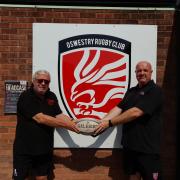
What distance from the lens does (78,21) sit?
5344mm

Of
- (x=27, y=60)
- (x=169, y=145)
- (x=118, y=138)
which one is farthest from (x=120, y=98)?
(x=27, y=60)

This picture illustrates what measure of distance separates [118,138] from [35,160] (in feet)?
3.82

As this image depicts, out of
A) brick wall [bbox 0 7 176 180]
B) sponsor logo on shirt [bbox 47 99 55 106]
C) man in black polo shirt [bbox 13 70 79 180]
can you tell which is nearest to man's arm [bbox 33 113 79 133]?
man in black polo shirt [bbox 13 70 79 180]

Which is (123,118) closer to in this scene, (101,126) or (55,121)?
(101,126)

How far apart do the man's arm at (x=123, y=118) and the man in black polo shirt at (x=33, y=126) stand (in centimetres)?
32

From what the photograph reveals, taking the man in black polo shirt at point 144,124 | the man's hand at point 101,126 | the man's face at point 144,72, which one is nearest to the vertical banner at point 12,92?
the man's hand at point 101,126

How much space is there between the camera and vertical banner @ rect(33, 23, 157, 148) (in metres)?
5.30

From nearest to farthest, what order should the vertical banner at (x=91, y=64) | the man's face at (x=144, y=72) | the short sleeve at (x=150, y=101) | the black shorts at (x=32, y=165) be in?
1. the short sleeve at (x=150, y=101)
2. the man's face at (x=144, y=72)
3. the black shorts at (x=32, y=165)
4. the vertical banner at (x=91, y=64)

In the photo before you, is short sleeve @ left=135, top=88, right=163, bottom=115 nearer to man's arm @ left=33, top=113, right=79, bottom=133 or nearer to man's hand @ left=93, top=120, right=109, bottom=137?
man's hand @ left=93, top=120, right=109, bottom=137

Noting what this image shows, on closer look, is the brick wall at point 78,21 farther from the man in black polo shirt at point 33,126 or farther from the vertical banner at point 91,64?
the man in black polo shirt at point 33,126

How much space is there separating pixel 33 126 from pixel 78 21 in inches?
61.5

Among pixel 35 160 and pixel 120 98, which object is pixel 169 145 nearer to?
pixel 120 98

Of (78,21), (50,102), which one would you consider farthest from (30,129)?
(78,21)

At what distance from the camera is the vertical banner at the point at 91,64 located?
5297mm
